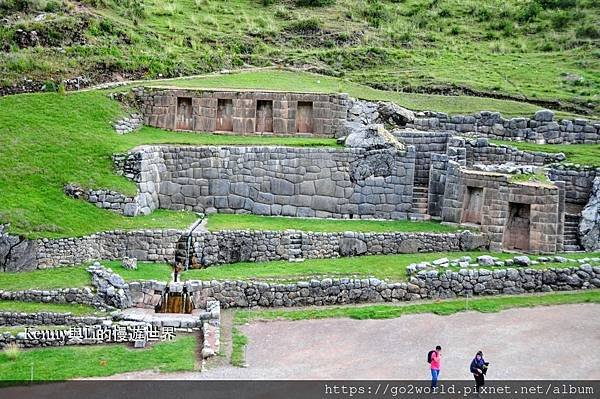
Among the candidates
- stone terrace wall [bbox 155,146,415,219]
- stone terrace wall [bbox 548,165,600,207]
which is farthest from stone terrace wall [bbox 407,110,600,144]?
stone terrace wall [bbox 155,146,415,219]

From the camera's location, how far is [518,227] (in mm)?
27828

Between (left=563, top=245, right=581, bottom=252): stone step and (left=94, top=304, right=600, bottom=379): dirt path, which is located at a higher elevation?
(left=563, top=245, right=581, bottom=252): stone step

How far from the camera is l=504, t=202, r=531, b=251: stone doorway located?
27.7 metres

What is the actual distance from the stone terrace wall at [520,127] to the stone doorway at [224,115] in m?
6.26

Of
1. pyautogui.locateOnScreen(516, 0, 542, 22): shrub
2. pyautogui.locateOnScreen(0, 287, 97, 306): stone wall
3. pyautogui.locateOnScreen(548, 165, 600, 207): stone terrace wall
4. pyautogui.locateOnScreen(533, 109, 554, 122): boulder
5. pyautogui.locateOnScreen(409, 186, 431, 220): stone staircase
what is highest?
pyautogui.locateOnScreen(516, 0, 542, 22): shrub

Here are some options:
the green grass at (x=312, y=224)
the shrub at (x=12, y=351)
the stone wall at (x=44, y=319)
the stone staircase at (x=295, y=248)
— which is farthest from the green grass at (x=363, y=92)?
the shrub at (x=12, y=351)

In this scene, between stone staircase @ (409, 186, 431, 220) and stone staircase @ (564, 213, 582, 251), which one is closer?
stone staircase @ (564, 213, 582, 251)

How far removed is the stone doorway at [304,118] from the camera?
3244 centimetres

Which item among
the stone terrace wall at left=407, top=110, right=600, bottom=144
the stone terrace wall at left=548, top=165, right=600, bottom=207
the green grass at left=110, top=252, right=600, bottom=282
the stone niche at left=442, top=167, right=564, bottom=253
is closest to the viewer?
the green grass at left=110, top=252, right=600, bottom=282

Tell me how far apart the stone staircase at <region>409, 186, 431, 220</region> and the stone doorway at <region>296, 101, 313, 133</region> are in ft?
14.2

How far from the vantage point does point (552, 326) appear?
23.0 meters

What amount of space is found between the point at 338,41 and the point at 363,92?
990 centimetres

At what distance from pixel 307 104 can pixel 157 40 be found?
10195 mm

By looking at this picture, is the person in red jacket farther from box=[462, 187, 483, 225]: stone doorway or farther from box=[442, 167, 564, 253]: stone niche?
box=[462, 187, 483, 225]: stone doorway
